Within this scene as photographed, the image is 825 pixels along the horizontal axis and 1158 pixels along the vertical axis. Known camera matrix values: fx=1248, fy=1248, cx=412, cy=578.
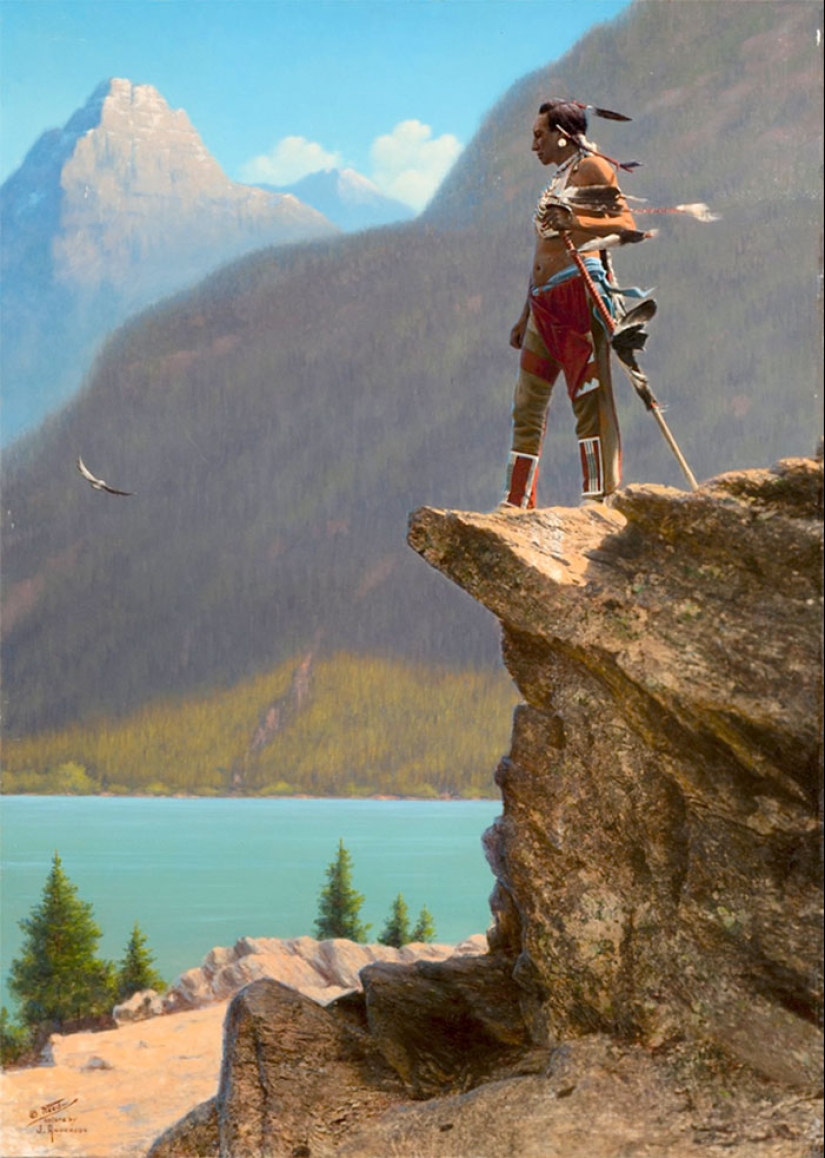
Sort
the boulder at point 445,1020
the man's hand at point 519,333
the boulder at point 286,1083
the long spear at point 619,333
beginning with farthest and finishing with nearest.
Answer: the man's hand at point 519,333 → the long spear at point 619,333 → the boulder at point 445,1020 → the boulder at point 286,1083

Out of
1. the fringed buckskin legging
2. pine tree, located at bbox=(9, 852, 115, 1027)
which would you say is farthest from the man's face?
pine tree, located at bbox=(9, 852, 115, 1027)

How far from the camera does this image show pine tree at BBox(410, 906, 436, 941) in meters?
21.3

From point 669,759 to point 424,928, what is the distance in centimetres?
1688

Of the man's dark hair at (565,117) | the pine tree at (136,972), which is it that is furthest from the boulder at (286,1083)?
the pine tree at (136,972)

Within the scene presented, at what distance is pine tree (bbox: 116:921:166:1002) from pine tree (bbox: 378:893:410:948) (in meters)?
3.71

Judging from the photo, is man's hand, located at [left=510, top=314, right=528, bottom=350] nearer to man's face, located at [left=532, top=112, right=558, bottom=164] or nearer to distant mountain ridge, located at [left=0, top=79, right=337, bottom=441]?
man's face, located at [left=532, top=112, right=558, bottom=164]

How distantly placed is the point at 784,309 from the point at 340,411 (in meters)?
10.7

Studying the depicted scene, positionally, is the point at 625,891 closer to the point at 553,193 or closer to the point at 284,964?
the point at 553,193

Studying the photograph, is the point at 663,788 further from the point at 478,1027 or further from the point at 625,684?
the point at 478,1027

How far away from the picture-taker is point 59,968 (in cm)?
1881

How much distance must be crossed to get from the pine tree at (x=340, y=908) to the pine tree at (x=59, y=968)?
367 cm

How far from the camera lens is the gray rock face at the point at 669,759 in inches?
199
